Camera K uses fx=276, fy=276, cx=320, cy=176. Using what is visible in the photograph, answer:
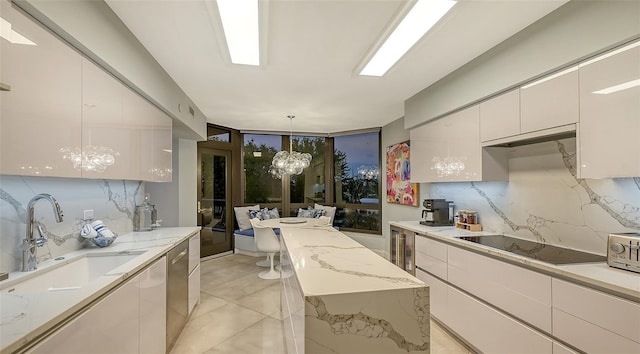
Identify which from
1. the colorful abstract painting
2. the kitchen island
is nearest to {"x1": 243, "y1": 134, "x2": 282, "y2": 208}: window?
the colorful abstract painting

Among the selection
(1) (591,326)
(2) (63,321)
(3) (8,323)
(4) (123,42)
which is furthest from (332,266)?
(4) (123,42)

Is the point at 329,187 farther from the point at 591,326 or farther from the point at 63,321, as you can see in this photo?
the point at 63,321

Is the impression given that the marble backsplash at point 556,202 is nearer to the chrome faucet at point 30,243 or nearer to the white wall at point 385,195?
the white wall at point 385,195

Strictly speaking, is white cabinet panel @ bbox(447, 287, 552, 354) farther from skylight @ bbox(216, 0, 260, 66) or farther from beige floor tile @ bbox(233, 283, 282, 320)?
skylight @ bbox(216, 0, 260, 66)

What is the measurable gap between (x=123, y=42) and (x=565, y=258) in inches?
135

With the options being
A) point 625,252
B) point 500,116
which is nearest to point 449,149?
point 500,116

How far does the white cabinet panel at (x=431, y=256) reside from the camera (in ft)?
8.96

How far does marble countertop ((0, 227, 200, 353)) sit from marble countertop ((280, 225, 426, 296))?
3.00 feet

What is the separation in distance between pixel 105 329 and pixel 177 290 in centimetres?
114

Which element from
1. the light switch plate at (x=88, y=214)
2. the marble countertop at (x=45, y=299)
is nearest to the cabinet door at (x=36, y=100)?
the marble countertop at (x=45, y=299)

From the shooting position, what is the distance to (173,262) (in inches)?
91.6

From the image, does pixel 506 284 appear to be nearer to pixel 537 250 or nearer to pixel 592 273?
pixel 537 250

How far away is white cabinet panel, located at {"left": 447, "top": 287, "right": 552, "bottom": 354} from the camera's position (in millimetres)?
1830

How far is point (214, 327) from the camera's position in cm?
276
